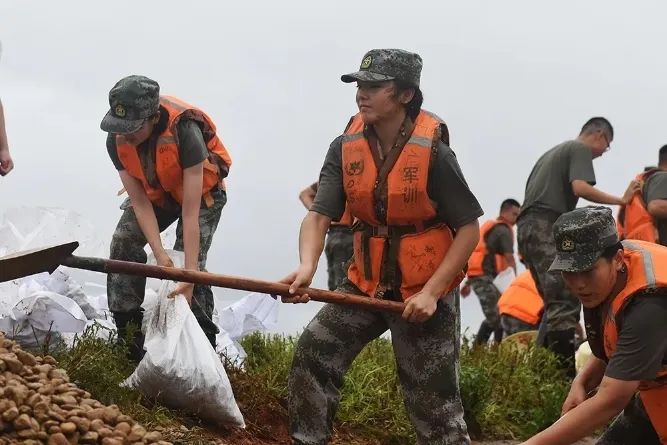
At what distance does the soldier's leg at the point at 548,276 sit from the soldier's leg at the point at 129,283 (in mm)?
3064

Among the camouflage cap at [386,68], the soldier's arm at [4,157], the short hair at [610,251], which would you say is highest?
the camouflage cap at [386,68]

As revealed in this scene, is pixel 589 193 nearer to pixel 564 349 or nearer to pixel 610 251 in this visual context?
pixel 564 349

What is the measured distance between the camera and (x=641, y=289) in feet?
15.6

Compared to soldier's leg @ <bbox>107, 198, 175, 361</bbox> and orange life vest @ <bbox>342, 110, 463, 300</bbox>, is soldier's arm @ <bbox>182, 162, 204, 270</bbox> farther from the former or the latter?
→ orange life vest @ <bbox>342, 110, 463, 300</bbox>

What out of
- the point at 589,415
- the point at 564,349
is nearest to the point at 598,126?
the point at 564,349

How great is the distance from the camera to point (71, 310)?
7.48 meters

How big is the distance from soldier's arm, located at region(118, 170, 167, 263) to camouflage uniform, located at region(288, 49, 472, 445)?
173 centimetres

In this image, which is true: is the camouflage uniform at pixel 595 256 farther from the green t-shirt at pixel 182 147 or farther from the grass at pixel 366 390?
the green t-shirt at pixel 182 147

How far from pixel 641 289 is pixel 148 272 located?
2089 millimetres

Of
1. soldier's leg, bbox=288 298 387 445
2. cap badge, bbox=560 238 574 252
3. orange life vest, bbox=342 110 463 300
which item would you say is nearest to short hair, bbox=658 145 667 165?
orange life vest, bbox=342 110 463 300

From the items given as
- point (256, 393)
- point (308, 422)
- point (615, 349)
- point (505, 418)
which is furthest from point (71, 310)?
point (615, 349)

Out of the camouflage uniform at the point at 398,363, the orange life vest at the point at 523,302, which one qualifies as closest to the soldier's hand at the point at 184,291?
the camouflage uniform at the point at 398,363

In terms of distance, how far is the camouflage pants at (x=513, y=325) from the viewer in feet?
39.8

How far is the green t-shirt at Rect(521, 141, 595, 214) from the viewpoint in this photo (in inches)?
363
